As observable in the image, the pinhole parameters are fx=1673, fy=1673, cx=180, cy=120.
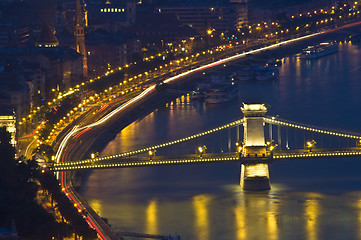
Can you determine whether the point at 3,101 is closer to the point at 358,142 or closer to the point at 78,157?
the point at 78,157

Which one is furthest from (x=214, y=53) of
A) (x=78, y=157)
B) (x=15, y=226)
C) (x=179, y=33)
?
(x=15, y=226)

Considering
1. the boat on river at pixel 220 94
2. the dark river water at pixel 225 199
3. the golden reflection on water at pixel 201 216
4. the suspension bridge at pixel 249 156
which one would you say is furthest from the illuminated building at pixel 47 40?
the golden reflection on water at pixel 201 216

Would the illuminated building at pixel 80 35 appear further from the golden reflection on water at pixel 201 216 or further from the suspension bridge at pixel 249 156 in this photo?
the golden reflection on water at pixel 201 216

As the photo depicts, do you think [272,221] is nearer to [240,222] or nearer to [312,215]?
[240,222]

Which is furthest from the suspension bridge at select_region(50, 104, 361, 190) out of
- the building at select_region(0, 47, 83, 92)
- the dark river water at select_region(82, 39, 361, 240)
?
the building at select_region(0, 47, 83, 92)

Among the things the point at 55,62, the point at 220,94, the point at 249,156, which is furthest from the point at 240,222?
the point at 55,62
